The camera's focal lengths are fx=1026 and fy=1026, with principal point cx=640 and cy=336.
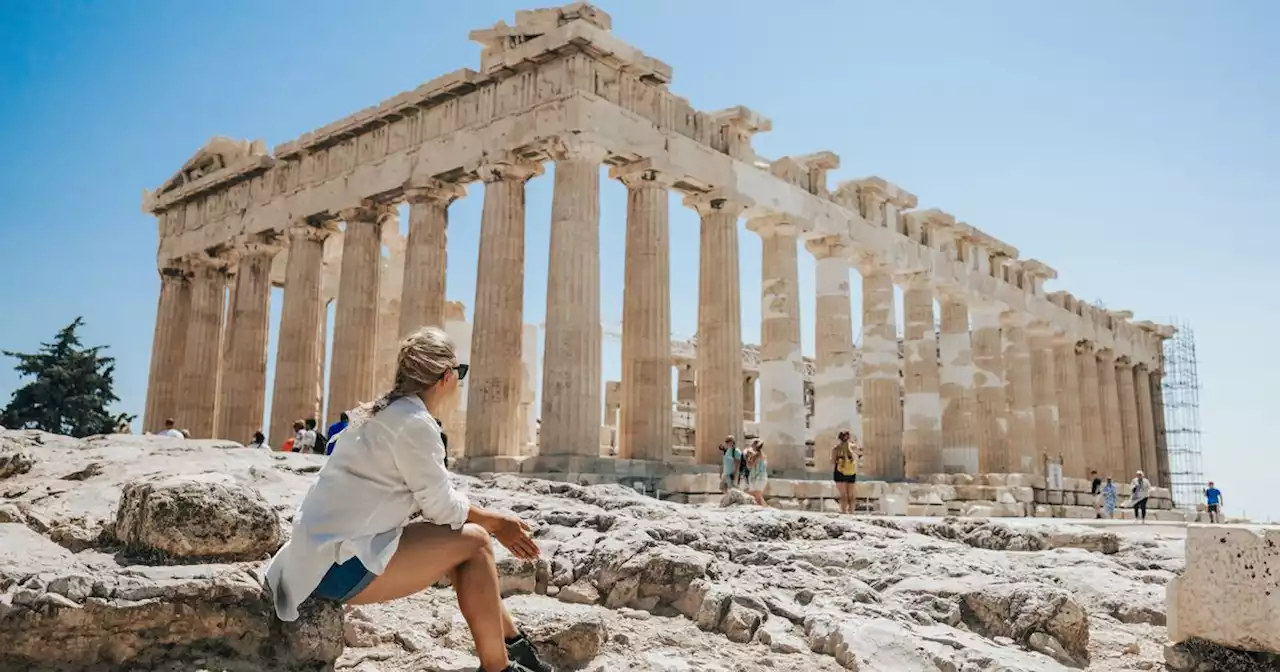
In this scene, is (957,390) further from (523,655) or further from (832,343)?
(523,655)

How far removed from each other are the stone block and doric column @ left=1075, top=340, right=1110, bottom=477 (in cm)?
3209

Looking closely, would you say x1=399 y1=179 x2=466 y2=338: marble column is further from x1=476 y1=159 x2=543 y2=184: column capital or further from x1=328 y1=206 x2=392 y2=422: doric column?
x1=476 y1=159 x2=543 y2=184: column capital

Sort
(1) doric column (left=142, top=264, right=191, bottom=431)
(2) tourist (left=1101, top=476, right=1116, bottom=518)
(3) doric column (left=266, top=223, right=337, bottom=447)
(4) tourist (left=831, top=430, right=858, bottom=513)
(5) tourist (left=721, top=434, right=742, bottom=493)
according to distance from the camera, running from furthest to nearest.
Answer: (1) doric column (left=142, top=264, right=191, bottom=431)
(2) tourist (left=1101, top=476, right=1116, bottom=518)
(3) doric column (left=266, top=223, right=337, bottom=447)
(5) tourist (left=721, top=434, right=742, bottom=493)
(4) tourist (left=831, top=430, right=858, bottom=513)

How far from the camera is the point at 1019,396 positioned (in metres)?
32.3

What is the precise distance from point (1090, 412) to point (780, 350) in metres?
18.3

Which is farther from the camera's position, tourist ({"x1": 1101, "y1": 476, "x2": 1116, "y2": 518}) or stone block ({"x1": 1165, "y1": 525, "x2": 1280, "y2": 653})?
tourist ({"x1": 1101, "y1": 476, "x2": 1116, "y2": 518})

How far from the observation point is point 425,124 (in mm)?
22703

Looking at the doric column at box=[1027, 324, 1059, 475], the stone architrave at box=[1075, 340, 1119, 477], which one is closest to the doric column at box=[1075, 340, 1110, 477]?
the stone architrave at box=[1075, 340, 1119, 477]

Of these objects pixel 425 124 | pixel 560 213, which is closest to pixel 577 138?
pixel 560 213

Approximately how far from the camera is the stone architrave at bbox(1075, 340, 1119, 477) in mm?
36656

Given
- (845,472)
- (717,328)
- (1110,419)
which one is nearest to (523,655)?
(845,472)

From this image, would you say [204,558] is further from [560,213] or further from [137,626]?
[560,213]

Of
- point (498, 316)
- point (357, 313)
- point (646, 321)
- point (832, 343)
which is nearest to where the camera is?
point (498, 316)

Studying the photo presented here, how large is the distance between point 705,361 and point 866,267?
7.58 meters
